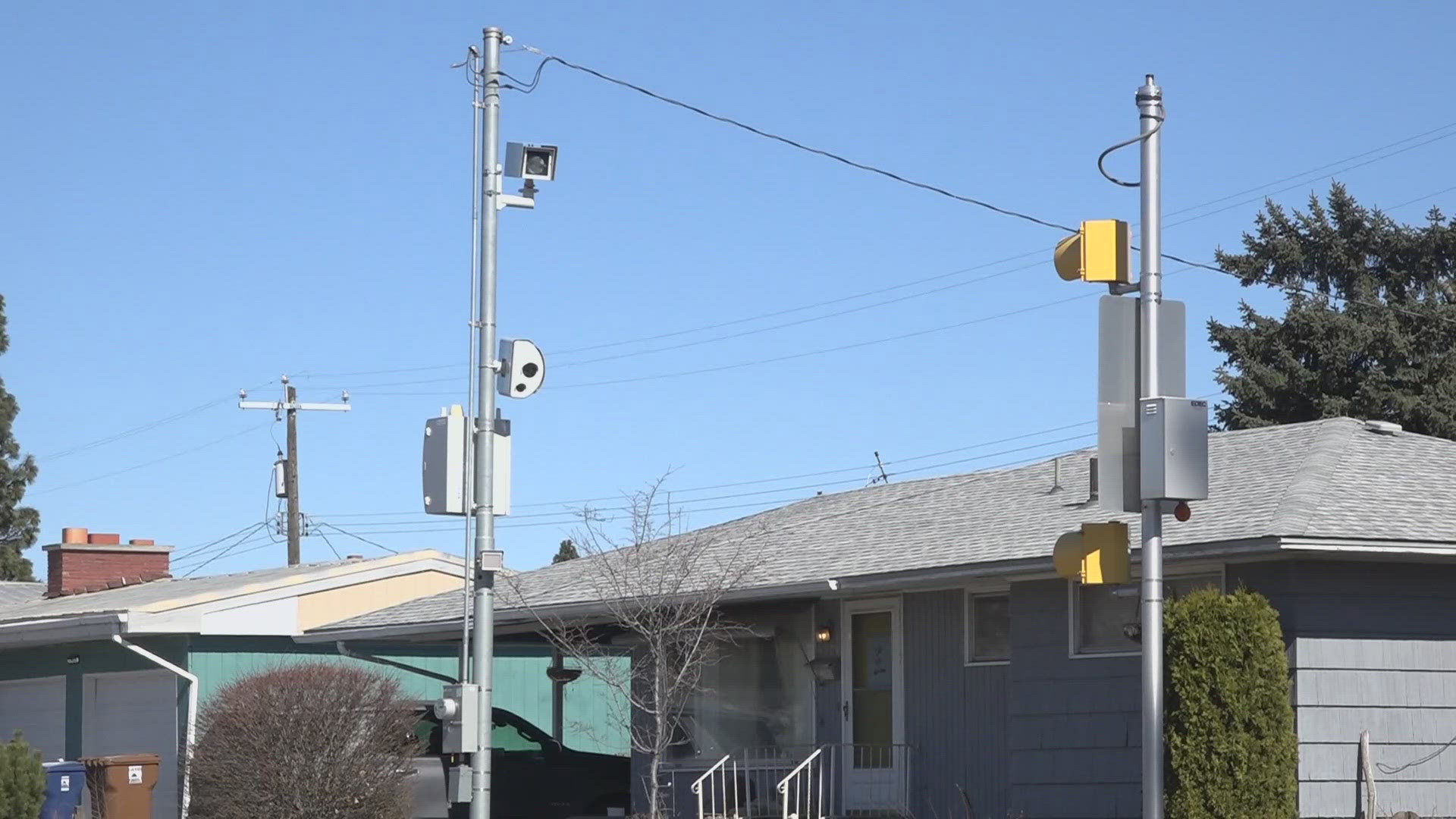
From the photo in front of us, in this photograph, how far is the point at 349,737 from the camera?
17.5 meters

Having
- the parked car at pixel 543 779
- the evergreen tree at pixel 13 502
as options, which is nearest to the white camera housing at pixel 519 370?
the parked car at pixel 543 779

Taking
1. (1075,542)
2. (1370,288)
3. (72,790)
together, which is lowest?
(72,790)

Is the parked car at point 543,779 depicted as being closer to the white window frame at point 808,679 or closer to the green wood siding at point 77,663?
the white window frame at point 808,679

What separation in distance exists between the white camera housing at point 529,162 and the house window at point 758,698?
694 centimetres

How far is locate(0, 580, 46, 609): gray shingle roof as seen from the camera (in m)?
34.1

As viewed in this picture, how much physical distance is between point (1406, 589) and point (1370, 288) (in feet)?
88.6

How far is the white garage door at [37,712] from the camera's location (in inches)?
997

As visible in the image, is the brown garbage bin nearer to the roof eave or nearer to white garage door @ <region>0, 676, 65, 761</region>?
the roof eave

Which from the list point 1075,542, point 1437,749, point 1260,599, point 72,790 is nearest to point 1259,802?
point 1260,599

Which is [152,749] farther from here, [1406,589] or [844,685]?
[1406,589]

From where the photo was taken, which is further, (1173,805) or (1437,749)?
(1437,749)

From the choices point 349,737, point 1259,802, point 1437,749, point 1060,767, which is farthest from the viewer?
point 349,737

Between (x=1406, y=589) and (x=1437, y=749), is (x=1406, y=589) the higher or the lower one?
the higher one

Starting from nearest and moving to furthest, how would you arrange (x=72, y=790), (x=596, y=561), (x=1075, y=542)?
(x=1075, y=542) < (x=72, y=790) < (x=596, y=561)
